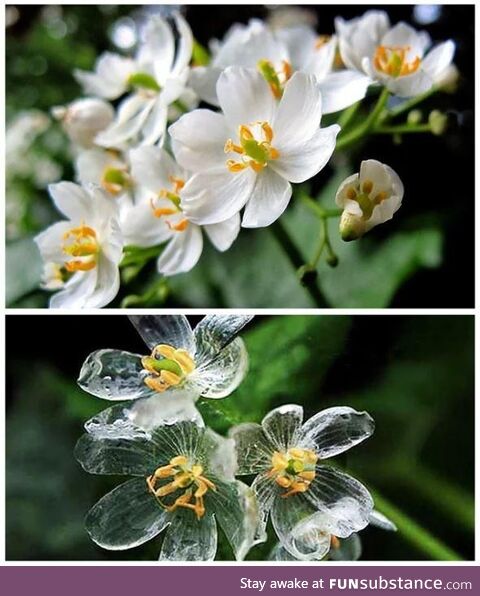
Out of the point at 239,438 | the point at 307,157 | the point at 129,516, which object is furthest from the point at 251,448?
the point at 307,157

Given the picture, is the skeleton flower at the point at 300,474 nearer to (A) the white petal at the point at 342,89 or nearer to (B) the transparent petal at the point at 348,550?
(B) the transparent petal at the point at 348,550

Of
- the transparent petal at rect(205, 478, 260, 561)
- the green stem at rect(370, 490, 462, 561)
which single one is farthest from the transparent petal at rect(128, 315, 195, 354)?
the green stem at rect(370, 490, 462, 561)

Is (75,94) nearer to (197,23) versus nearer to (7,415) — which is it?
(197,23)

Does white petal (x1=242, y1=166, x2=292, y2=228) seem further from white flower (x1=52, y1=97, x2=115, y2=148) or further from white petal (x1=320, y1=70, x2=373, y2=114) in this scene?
white flower (x1=52, y1=97, x2=115, y2=148)

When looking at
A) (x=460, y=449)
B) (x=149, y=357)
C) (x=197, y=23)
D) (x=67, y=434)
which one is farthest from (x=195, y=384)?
(x=197, y=23)

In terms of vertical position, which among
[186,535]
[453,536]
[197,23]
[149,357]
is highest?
[197,23]

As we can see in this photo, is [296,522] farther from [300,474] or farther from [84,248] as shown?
[84,248]
